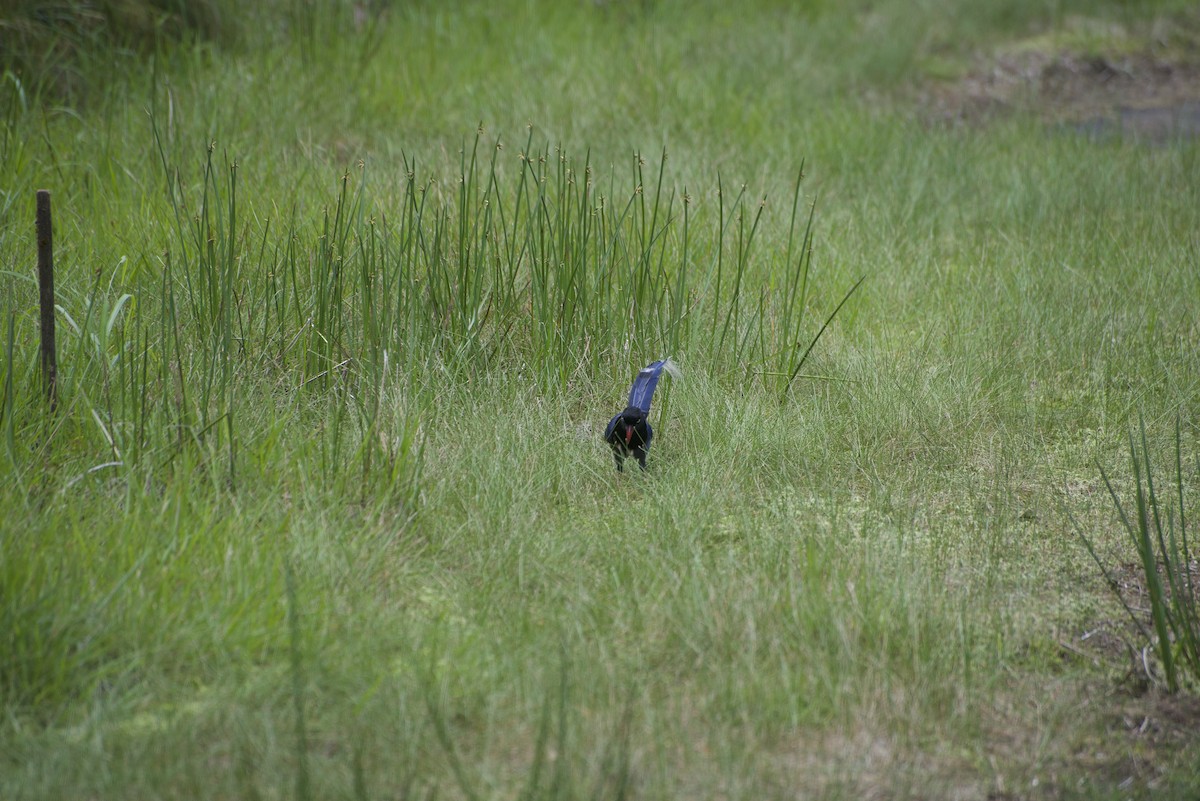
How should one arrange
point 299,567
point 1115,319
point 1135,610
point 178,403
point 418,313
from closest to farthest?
point 299,567 < point 1135,610 < point 178,403 < point 418,313 < point 1115,319

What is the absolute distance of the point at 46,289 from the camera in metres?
2.19

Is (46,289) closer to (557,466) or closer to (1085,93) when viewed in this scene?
(557,466)

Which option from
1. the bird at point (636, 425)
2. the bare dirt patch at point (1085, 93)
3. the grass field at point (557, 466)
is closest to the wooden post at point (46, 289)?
the grass field at point (557, 466)

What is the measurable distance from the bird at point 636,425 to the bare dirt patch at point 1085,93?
3628 mm

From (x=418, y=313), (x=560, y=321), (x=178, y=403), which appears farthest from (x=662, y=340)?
(x=178, y=403)

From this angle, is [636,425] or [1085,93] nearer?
[636,425]

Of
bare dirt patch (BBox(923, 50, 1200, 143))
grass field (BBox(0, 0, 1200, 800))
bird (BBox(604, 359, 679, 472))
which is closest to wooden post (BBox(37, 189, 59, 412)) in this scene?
grass field (BBox(0, 0, 1200, 800))

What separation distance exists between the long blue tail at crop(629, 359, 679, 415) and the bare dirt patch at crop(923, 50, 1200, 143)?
3588 millimetres

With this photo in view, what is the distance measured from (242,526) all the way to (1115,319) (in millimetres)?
2534

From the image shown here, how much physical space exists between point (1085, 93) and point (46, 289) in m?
5.98

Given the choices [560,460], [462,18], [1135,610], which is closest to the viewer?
[1135,610]

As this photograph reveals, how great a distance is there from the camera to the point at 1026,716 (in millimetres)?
1830

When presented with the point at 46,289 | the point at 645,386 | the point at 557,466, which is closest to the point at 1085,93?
the point at 645,386

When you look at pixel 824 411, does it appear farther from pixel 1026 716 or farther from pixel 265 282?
pixel 265 282
